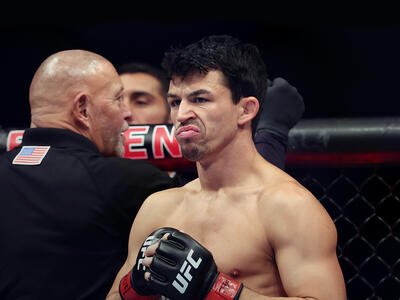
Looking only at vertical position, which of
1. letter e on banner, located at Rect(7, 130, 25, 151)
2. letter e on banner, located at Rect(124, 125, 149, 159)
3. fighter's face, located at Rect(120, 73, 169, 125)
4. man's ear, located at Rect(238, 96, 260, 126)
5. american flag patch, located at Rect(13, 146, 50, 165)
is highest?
man's ear, located at Rect(238, 96, 260, 126)

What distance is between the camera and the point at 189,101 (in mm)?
1228

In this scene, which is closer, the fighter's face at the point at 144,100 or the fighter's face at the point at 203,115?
the fighter's face at the point at 203,115

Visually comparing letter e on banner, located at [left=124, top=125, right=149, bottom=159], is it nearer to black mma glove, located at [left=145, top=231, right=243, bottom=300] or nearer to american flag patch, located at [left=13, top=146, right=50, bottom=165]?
american flag patch, located at [left=13, top=146, right=50, bottom=165]

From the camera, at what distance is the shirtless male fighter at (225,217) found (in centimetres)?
107

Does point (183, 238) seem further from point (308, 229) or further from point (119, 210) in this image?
point (119, 210)

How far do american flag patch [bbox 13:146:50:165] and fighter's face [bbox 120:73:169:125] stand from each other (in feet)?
2.66

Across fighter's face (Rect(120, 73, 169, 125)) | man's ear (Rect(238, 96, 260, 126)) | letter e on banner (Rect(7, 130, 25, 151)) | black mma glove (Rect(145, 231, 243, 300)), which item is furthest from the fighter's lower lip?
fighter's face (Rect(120, 73, 169, 125))

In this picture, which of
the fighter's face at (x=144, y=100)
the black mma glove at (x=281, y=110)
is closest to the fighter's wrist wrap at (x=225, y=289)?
the black mma glove at (x=281, y=110)

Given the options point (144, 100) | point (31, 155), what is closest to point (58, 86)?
point (31, 155)

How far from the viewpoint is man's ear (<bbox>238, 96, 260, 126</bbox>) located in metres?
1.25

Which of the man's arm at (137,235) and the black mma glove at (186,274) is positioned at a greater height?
the black mma glove at (186,274)

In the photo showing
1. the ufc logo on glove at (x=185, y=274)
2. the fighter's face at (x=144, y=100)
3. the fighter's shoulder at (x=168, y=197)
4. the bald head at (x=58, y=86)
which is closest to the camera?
the ufc logo on glove at (x=185, y=274)

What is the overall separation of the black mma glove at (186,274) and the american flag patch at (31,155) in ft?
1.62

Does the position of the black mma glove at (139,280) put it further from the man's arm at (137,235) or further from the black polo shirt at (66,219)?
the black polo shirt at (66,219)
